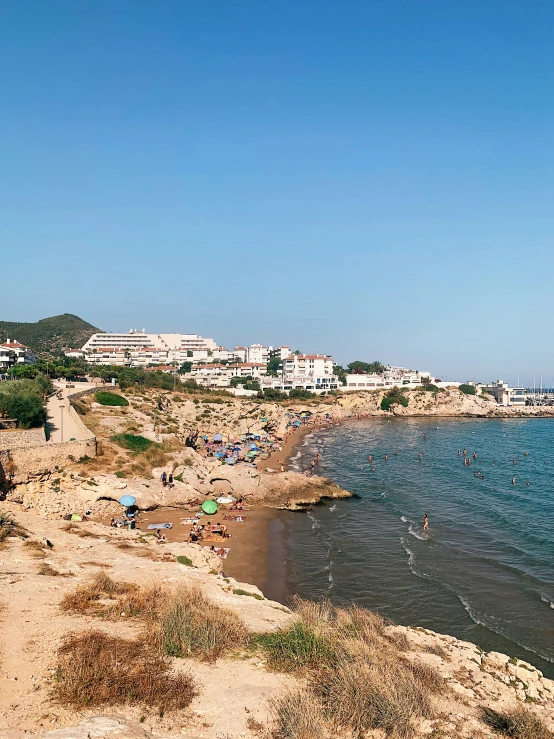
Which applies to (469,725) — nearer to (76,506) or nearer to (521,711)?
(521,711)

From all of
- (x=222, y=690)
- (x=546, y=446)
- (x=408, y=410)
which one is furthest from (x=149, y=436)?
(x=408, y=410)

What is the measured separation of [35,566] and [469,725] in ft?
47.8

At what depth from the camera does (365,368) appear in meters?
168

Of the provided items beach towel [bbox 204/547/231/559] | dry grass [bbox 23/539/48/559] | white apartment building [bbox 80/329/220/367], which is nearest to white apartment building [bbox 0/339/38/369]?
white apartment building [bbox 80/329/220/367]

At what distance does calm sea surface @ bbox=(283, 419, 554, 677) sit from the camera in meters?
20.4

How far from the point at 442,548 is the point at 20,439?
87.3 ft

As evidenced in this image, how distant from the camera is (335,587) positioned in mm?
23203

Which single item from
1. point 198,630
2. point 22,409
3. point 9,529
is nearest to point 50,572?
point 9,529

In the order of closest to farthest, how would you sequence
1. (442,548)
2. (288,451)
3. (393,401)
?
1. (442,548)
2. (288,451)
3. (393,401)

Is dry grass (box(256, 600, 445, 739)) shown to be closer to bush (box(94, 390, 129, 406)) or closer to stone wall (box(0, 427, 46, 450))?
stone wall (box(0, 427, 46, 450))

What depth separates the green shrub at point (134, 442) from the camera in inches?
1498

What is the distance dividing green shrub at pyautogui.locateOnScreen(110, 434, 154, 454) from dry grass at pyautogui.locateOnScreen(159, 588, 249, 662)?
80.3 ft

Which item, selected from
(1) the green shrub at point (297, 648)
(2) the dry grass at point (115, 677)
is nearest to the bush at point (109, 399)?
(2) the dry grass at point (115, 677)

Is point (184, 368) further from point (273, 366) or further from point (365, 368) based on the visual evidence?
point (365, 368)
